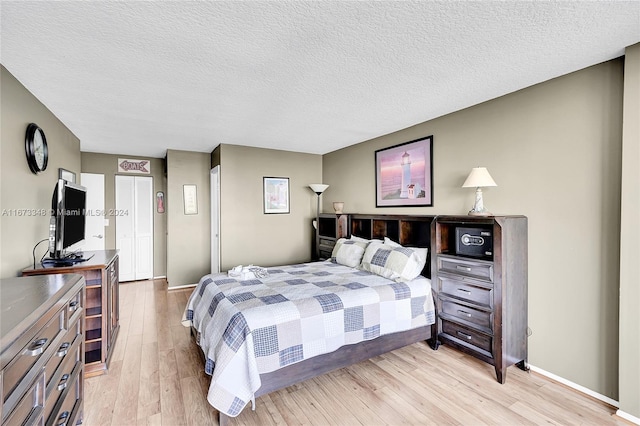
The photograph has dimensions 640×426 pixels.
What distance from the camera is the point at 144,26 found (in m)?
1.67

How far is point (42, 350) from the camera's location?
1219 mm

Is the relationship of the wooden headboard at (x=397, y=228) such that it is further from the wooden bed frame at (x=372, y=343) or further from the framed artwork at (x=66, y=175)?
the framed artwork at (x=66, y=175)

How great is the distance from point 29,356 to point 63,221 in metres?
1.70

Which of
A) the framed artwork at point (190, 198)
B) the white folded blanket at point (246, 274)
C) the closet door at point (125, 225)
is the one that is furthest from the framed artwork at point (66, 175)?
the white folded blanket at point (246, 274)

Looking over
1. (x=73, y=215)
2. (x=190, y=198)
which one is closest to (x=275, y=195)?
(x=190, y=198)

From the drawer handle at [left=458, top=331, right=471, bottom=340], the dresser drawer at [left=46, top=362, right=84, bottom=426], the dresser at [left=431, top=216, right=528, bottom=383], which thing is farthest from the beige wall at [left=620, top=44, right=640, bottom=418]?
the dresser drawer at [left=46, top=362, right=84, bottom=426]

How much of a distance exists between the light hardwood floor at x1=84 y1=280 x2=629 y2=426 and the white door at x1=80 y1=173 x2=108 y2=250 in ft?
10.4

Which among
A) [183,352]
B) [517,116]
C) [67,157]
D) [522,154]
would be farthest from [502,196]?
[67,157]

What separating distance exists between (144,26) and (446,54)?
73.9 inches

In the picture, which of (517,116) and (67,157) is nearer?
(517,116)

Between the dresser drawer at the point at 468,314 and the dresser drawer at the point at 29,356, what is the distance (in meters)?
2.86

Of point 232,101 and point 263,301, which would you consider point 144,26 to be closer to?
point 232,101

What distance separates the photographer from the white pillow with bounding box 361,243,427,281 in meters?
2.99

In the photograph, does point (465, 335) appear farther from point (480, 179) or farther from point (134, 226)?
point (134, 226)
